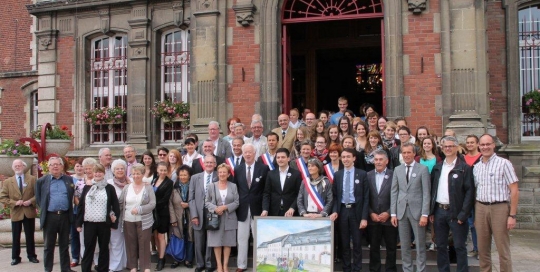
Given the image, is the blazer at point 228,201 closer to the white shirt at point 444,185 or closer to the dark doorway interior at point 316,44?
the white shirt at point 444,185

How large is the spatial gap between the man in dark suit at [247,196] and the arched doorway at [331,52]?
403cm

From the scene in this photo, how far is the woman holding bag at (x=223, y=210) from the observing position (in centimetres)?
841

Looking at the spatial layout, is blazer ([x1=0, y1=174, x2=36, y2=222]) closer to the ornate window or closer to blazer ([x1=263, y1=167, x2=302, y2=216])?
blazer ([x1=263, y1=167, x2=302, y2=216])

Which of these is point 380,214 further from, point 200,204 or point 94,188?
point 94,188

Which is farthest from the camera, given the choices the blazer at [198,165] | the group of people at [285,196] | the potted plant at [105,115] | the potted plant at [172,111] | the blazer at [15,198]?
the potted plant at [105,115]

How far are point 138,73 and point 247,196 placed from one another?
8.34 metres

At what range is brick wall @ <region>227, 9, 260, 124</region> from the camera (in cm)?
1223

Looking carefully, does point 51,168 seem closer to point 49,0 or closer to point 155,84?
point 155,84

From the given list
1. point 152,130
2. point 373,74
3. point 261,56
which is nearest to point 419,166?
point 261,56

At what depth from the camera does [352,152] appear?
798 cm

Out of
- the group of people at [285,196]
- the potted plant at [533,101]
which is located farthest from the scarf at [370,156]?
the potted plant at [533,101]

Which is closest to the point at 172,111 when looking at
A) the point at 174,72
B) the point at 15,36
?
the point at 174,72

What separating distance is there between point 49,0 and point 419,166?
1306cm

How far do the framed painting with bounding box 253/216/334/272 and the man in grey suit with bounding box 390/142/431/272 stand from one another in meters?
1.00
